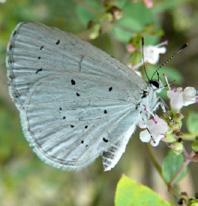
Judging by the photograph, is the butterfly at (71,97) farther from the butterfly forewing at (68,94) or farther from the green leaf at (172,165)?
the green leaf at (172,165)

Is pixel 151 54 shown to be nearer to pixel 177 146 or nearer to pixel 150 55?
pixel 150 55

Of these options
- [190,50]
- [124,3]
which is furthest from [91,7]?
[190,50]

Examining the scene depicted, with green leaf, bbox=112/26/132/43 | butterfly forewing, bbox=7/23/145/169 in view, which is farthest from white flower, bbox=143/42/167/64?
butterfly forewing, bbox=7/23/145/169

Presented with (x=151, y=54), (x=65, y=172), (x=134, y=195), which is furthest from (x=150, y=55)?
(x=65, y=172)

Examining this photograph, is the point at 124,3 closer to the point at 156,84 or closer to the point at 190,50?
the point at 156,84

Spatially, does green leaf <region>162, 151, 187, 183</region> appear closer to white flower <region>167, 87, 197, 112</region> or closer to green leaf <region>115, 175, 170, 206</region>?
white flower <region>167, 87, 197, 112</region>

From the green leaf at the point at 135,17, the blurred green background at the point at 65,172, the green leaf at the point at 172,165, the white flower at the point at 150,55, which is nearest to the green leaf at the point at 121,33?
the green leaf at the point at 135,17
